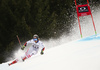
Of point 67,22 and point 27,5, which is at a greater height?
point 27,5

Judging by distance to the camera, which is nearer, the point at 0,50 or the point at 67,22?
the point at 0,50

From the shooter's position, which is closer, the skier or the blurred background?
the skier

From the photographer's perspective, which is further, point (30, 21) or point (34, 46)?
point (30, 21)

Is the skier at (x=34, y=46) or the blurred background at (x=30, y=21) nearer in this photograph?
the skier at (x=34, y=46)

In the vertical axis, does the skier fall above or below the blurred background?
below

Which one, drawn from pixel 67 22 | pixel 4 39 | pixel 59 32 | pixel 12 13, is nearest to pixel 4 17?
pixel 12 13

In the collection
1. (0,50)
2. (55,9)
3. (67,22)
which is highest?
(55,9)

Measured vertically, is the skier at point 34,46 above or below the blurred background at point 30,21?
below

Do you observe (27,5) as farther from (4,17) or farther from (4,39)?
(4,39)

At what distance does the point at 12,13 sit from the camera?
17328 millimetres

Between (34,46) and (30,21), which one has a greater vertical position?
(30,21)

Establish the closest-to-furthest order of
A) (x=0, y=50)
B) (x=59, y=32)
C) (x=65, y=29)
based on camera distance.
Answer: (x=0, y=50)
(x=59, y=32)
(x=65, y=29)

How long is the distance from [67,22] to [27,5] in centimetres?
585

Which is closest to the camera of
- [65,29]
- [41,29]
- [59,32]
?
[41,29]
